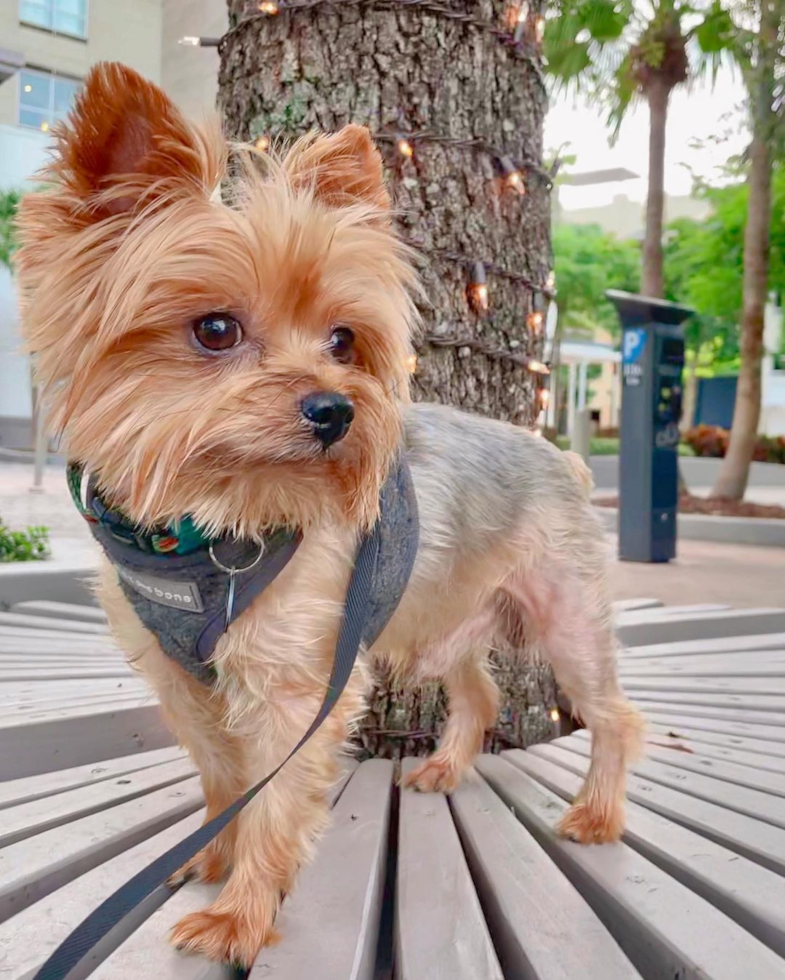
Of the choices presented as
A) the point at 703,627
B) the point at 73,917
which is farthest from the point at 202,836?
the point at 703,627

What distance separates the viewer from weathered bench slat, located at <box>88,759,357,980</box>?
162 centimetres

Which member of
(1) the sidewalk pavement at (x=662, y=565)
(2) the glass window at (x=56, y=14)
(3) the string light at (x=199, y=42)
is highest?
(2) the glass window at (x=56, y=14)

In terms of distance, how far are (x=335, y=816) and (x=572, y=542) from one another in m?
1.02

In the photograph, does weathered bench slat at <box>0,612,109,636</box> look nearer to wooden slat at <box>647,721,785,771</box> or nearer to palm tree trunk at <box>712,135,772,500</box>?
wooden slat at <box>647,721,785,771</box>

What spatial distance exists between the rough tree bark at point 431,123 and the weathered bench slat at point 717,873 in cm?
100

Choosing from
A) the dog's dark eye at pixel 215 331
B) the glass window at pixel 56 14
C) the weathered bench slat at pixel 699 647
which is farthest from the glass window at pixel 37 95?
the weathered bench slat at pixel 699 647

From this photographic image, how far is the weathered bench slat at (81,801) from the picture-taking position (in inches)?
84.9

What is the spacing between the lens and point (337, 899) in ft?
6.25

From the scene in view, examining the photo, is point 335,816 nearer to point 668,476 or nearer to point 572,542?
point 572,542

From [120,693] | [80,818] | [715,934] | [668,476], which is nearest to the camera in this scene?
[715,934]

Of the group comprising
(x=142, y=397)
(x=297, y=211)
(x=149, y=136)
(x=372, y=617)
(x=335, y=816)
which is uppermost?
(x=149, y=136)

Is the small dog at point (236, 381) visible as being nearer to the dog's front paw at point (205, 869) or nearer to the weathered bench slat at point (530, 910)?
the dog's front paw at point (205, 869)

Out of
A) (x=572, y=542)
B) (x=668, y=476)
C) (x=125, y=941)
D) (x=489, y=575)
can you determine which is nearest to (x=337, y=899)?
(x=125, y=941)

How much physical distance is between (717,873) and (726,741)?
1062 mm
